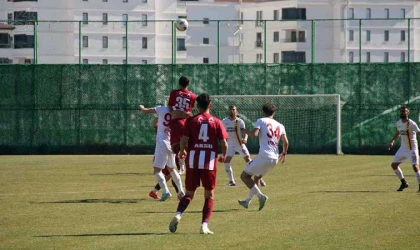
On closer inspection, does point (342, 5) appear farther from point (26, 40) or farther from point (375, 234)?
point (375, 234)

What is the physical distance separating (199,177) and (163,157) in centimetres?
542

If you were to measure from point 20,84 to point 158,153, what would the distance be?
2697 cm

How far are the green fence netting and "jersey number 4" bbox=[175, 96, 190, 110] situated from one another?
25.7 meters

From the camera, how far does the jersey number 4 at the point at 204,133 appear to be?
16078mm

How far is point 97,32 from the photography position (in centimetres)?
8212

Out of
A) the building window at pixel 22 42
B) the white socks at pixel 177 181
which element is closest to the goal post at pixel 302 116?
the white socks at pixel 177 181

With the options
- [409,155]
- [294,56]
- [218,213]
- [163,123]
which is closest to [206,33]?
[294,56]

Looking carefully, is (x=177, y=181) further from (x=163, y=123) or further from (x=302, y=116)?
(x=302, y=116)

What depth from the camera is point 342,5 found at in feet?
322

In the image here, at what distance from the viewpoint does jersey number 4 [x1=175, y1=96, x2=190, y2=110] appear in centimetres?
2103

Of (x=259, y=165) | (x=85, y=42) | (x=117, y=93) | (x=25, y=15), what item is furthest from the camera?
(x=25, y=15)

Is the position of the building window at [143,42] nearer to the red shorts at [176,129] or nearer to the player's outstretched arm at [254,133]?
the red shorts at [176,129]

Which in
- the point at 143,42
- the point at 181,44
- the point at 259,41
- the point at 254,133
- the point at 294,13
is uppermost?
the point at 294,13

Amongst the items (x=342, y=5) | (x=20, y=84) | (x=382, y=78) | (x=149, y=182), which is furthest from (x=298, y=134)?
(x=342, y=5)
